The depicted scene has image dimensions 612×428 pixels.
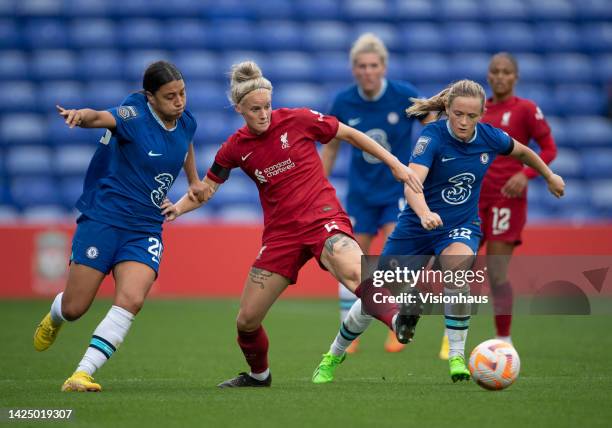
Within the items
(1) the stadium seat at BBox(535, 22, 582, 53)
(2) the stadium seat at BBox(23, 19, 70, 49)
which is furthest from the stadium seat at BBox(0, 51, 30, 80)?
(1) the stadium seat at BBox(535, 22, 582, 53)

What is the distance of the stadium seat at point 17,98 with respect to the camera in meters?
16.5

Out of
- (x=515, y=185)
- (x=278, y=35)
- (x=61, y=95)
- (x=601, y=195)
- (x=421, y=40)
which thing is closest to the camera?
(x=515, y=185)

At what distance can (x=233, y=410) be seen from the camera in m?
5.19

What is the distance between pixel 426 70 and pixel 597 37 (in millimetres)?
3588

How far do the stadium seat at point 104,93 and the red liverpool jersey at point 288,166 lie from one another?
34.2 feet

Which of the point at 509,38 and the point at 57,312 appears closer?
the point at 57,312

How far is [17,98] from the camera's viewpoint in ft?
54.2

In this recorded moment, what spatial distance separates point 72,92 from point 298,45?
4.05 meters

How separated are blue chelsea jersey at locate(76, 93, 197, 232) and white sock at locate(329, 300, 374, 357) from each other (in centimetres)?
134

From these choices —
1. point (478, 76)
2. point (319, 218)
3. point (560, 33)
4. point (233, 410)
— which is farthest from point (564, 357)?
point (560, 33)

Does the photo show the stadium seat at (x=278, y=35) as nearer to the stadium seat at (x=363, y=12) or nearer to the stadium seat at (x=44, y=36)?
the stadium seat at (x=363, y=12)

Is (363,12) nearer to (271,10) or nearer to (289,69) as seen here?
(271,10)

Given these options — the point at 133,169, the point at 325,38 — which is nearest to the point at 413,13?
the point at 325,38

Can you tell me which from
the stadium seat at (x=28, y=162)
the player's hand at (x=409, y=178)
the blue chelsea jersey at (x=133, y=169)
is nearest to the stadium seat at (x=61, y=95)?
the stadium seat at (x=28, y=162)
